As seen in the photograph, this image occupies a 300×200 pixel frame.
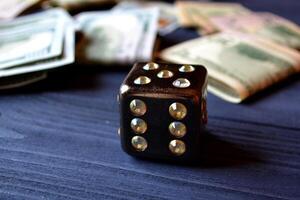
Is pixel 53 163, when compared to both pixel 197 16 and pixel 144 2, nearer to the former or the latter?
pixel 197 16

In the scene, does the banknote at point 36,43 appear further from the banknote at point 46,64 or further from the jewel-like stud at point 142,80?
the jewel-like stud at point 142,80

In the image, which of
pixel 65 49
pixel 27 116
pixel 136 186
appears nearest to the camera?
pixel 136 186

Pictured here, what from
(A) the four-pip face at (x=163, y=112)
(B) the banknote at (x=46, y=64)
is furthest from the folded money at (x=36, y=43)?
(A) the four-pip face at (x=163, y=112)

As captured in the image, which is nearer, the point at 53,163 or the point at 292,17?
the point at 53,163

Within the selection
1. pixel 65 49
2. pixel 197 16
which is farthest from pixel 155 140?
pixel 197 16

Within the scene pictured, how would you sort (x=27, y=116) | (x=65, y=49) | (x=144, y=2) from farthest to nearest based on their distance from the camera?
(x=144, y=2), (x=65, y=49), (x=27, y=116)

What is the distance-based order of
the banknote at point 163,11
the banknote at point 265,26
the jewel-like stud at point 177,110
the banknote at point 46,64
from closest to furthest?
the jewel-like stud at point 177,110 → the banknote at point 46,64 → the banknote at point 265,26 → the banknote at point 163,11

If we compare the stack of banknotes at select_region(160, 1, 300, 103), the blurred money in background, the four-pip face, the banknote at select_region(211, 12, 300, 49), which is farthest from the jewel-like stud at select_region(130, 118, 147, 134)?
the blurred money in background
